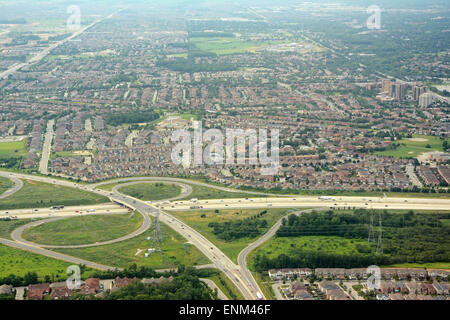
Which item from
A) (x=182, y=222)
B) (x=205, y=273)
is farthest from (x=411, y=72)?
(x=205, y=273)

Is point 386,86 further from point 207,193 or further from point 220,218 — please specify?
point 220,218

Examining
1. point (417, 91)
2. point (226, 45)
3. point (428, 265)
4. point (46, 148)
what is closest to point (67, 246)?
point (428, 265)

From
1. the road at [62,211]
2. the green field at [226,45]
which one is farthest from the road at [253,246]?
the green field at [226,45]

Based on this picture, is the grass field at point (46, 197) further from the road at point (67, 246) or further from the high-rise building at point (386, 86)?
the high-rise building at point (386, 86)

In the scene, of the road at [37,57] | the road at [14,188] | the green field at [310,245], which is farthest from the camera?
the road at [37,57]

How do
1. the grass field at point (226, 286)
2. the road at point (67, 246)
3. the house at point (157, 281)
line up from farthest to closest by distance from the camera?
1. the road at point (67, 246)
2. the house at point (157, 281)
3. the grass field at point (226, 286)
